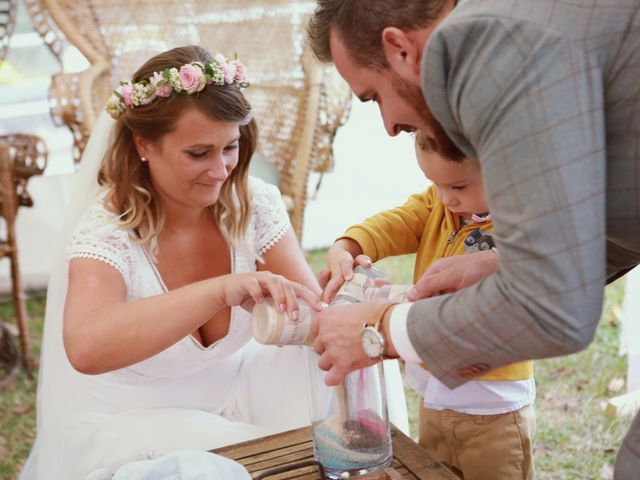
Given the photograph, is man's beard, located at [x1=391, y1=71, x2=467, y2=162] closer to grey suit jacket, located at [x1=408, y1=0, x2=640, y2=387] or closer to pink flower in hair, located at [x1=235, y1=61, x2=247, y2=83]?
grey suit jacket, located at [x1=408, y1=0, x2=640, y2=387]

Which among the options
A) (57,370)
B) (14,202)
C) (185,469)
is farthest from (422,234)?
(14,202)

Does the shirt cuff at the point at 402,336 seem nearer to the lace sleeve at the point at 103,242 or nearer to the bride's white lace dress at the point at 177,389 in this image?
the bride's white lace dress at the point at 177,389

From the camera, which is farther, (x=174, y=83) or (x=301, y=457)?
(x=174, y=83)

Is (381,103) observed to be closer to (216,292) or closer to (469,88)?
(469,88)

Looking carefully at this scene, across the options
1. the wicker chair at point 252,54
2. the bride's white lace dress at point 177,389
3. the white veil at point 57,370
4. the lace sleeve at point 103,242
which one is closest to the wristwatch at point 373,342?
the bride's white lace dress at point 177,389

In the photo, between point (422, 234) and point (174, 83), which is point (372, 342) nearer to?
point (422, 234)

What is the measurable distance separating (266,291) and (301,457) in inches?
12.4

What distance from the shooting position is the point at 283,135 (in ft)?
11.5

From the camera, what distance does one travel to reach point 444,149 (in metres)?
1.41

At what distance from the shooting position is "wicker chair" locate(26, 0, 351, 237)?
3.38 meters

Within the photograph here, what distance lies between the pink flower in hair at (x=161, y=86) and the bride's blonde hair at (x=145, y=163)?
1 cm

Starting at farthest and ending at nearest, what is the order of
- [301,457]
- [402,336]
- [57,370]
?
1. [57,370]
2. [301,457]
3. [402,336]

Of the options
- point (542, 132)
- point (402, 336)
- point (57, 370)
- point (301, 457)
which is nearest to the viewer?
point (542, 132)

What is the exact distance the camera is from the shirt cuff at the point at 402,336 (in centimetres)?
119
